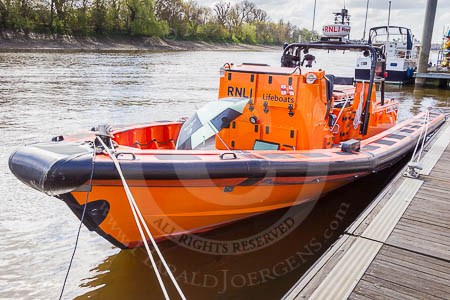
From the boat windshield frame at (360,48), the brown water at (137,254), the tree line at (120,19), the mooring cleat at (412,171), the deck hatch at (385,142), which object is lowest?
the brown water at (137,254)

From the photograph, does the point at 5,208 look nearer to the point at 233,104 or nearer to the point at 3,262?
the point at 3,262

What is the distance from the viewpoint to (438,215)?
373cm

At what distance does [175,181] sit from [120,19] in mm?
47146

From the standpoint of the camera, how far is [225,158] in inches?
143

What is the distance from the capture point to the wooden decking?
8.38ft

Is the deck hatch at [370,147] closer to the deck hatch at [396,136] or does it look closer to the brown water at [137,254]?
the brown water at [137,254]

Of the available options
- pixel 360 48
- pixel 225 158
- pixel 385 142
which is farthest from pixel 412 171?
pixel 225 158

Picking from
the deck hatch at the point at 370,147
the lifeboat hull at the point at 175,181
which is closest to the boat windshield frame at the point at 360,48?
the deck hatch at the point at 370,147

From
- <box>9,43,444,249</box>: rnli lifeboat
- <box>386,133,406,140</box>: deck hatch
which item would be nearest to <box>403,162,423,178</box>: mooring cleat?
<box>9,43,444,249</box>: rnli lifeboat

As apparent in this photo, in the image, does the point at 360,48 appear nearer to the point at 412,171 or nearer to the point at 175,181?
the point at 412,171

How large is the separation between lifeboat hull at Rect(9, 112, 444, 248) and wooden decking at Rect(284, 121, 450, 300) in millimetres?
763

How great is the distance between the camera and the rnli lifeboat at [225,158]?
324cm

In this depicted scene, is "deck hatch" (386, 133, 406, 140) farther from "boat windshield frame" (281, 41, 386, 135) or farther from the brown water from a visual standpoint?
the brown water

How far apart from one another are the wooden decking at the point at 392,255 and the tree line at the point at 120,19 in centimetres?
1625
